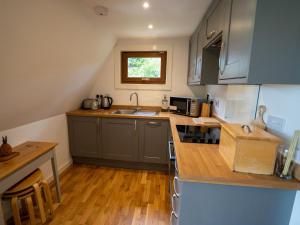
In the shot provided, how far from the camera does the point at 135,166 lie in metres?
2.69

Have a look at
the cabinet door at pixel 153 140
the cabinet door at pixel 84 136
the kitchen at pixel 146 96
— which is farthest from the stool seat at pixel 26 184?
the cabinet door at pixel 153 140

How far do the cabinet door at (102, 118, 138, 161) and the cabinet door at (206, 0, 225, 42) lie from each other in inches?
61.4

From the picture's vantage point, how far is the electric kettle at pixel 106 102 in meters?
2.93

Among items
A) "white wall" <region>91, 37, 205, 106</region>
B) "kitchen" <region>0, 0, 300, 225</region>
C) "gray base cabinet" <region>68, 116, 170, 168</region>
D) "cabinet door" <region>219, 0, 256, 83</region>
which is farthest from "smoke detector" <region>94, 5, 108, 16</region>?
"gray base cabinet" <region>68, 116, 170, 168</region>

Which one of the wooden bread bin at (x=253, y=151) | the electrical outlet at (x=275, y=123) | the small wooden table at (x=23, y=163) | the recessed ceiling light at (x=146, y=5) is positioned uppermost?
the recessed ceiling light at (x=146, y=5)

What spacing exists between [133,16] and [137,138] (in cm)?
164

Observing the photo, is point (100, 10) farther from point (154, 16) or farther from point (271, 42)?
point (271, 42)

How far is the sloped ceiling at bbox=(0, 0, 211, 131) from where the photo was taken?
1115 millimetres

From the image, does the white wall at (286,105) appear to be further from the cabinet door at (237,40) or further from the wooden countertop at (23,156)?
the wooden countertop at (23,156)

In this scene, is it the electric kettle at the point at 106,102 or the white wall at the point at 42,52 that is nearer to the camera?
the white wall at the point at 42,52

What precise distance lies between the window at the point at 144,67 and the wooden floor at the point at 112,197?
5.23 ft

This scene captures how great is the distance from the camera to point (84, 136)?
8.64 ft

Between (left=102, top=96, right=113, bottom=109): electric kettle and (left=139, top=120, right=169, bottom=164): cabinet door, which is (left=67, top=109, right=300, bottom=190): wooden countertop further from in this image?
(left=102, top=96, right=113, bottom=109): electric kettle

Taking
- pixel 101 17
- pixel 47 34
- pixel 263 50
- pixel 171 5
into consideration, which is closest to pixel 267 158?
pixel 263 50
